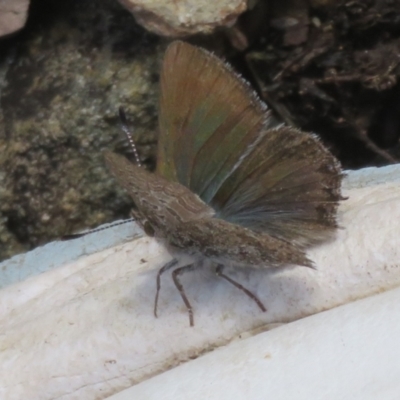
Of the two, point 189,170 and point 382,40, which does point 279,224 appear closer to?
point 189,170

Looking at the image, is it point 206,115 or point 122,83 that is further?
point 122,83

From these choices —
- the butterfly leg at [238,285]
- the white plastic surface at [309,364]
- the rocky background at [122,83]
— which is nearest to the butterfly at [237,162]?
the butterfly leg at [238,285]

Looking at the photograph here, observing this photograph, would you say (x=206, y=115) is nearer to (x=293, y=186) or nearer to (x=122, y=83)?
(x=293, y=186)

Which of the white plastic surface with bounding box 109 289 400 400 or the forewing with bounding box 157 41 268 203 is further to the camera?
the forewing with bounding box 157 41 268 203

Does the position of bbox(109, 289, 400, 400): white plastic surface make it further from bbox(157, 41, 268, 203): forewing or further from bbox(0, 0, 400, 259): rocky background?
bbox(0, 0, 400, 259): rocky background

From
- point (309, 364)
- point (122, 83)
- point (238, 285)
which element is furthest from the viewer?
point (122, 83)

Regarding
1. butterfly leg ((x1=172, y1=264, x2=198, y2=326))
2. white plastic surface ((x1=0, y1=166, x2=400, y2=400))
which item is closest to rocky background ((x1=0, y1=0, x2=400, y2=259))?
white plastic surface ((x1=0, y1=166, x2=400, y2=400))

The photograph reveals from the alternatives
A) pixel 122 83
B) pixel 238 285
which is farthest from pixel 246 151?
pixel 122 83

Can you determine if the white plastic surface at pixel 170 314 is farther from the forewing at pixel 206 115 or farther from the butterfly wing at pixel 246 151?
the forewing at pixel 206 115

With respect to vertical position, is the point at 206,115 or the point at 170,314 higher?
the point at 206,115

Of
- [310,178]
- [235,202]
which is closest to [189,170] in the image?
[235,202]
